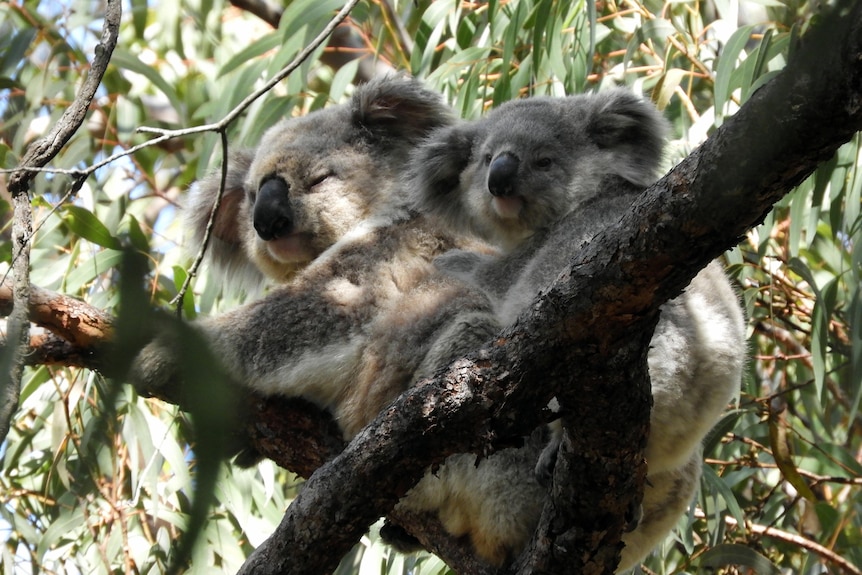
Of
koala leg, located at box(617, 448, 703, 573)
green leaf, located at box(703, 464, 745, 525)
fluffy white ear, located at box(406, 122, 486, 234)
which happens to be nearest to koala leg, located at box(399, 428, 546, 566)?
koala leg, located at box(617, 448, 703, 573)

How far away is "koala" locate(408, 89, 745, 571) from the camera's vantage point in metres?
1.66

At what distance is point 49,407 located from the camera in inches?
128

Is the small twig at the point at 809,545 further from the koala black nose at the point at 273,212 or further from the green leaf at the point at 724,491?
the koala black nose at the point at 273,212

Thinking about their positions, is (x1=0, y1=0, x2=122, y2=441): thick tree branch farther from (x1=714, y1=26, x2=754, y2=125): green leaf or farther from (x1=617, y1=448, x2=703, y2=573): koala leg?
(x1=714, y1=26, x2=754, y2=125): green leaf

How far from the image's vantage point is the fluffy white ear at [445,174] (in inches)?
89.0

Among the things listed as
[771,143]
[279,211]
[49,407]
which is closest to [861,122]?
[771,143]

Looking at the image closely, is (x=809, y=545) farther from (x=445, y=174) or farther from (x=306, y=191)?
(x=306, y=191)

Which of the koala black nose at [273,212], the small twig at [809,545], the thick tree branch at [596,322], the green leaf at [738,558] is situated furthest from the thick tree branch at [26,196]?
the small twig at [809,545]

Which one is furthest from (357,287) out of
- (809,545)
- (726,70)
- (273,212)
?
(809,545)

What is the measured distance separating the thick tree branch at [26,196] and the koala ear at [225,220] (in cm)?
162

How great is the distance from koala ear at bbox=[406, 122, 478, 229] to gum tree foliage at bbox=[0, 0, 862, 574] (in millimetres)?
536

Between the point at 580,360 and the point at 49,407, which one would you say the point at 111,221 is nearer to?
the point at 49,407

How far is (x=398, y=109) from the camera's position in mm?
2682

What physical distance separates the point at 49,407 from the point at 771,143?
9.37 ft
